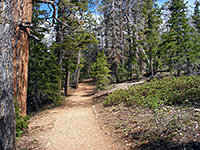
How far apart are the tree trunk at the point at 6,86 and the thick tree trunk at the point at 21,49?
1.84 m

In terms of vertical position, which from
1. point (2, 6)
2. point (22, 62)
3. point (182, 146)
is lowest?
point (182, 146)

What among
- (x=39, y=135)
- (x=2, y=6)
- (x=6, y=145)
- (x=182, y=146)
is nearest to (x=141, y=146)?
(x=182, y=146)

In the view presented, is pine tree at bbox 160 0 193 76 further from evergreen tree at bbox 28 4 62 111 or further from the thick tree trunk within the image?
the thick tree trunk

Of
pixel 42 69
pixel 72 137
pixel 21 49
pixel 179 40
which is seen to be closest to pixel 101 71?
pixel 42 69

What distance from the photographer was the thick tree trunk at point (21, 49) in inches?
190

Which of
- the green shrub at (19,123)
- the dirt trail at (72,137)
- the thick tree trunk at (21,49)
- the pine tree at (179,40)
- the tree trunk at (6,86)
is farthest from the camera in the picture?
the pine tree at (179,40)

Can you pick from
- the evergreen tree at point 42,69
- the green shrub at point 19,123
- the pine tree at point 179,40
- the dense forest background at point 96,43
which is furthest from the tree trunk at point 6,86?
the pine tree at point 179,40

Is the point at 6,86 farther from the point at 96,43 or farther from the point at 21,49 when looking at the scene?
the point at 96,43

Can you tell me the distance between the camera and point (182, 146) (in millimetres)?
3094

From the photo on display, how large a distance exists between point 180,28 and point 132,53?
4838 millimetres

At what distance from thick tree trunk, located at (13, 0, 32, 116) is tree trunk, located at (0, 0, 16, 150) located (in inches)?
72.6

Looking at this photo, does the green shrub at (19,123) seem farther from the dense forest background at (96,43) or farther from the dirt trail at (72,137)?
the dense forest background at (96,43)

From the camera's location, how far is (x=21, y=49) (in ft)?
16.6

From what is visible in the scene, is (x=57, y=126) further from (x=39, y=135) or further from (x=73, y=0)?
(x=73, y=0)
